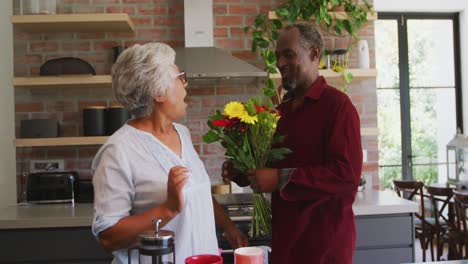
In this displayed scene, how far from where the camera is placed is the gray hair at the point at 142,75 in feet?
4.58

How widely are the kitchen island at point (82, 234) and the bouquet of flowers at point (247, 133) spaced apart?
1.26 metres

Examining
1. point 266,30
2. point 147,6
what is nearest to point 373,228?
point 266,30

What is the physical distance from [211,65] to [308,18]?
80cm

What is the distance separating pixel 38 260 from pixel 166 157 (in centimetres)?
161

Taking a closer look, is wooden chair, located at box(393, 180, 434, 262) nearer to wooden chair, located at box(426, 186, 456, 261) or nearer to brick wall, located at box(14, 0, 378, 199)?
wooden chair, located at box(426, 186, 456, 261)

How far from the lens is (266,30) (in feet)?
11.0

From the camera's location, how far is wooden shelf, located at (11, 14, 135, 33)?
3.05 metres

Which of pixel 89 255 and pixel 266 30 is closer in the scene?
pixel 89 255

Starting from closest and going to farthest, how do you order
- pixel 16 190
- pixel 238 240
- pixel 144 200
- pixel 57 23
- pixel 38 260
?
pixel 144 200 < pixel 238 240 < pixel 38 260 < pixel 57 23 < pixel 16 190

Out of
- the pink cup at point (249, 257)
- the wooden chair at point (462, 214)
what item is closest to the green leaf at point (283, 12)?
the wooden chair at point (462, 214)

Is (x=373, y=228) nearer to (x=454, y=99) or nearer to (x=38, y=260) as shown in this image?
(x=38, y=260)

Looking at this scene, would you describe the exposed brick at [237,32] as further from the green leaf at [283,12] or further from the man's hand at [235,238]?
the man's hand at [235,238]

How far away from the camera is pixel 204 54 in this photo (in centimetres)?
315

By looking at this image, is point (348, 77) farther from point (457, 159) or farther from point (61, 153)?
point (457, 159)
